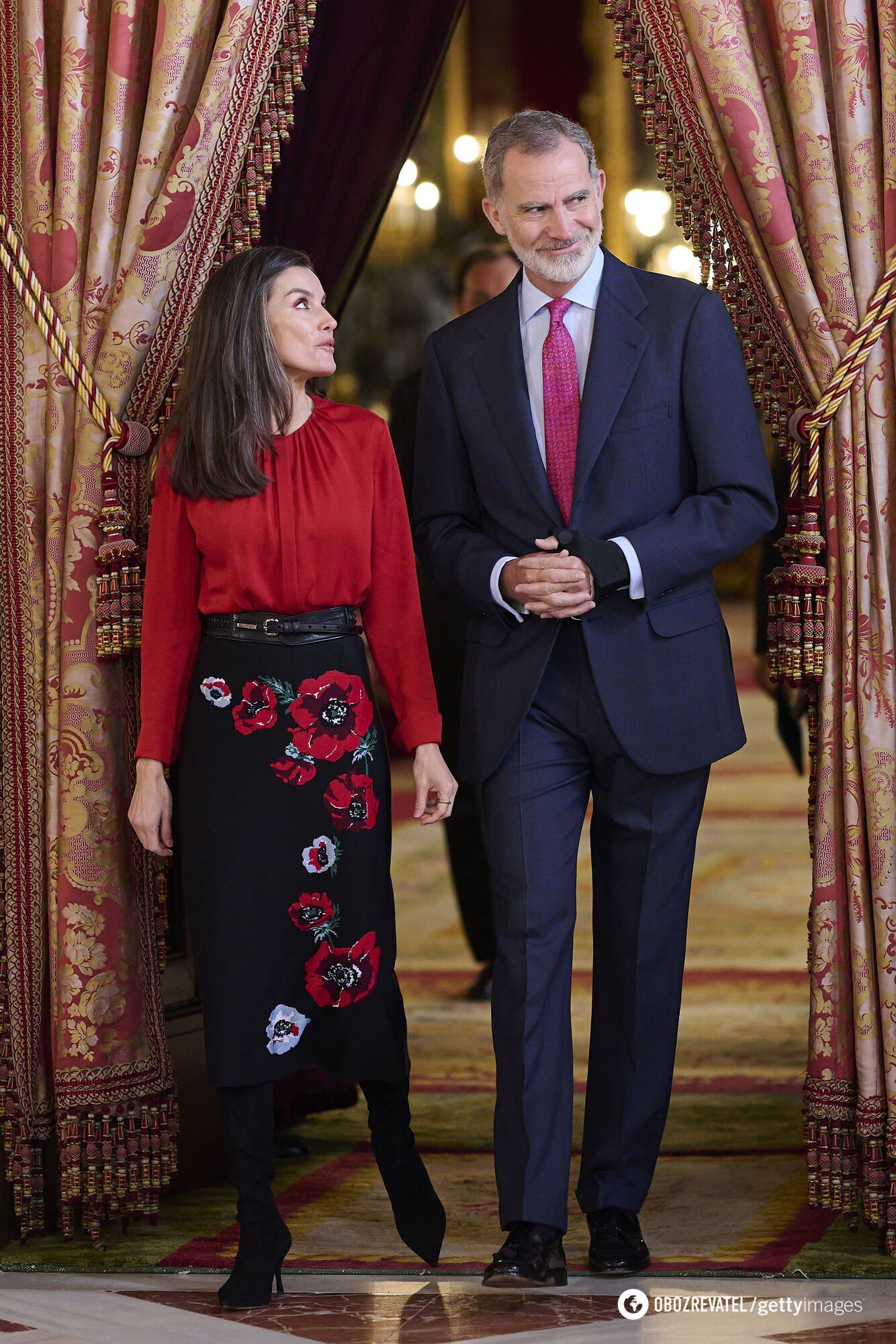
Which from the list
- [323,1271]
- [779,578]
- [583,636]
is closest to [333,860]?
[583,636]

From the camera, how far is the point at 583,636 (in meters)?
2.53

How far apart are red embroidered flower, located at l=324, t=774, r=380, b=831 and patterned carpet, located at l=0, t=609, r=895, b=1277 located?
2.52 feet

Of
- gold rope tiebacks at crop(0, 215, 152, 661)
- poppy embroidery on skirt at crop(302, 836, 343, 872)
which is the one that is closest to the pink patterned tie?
poppy embroidery on skirt at crop(302, 836, 343, 872)

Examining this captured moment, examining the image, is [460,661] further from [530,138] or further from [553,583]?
[530,138]

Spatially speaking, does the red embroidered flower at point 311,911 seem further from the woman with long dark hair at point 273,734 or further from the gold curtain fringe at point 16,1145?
the gold curtain fringe at point 16,1145

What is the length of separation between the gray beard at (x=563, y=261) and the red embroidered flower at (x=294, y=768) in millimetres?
863

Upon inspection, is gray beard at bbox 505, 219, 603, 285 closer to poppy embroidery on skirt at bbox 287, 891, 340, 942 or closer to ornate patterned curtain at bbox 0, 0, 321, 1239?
ornate patterned curtain at bbox 0, 0, 321, 1239

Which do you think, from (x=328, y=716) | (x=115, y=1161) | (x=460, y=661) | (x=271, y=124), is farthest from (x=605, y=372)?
(x=460, y=661)

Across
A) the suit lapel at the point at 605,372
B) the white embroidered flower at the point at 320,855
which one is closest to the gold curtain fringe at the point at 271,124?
the suit lapel at the point at 605,372

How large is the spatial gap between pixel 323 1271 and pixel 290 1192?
468 millimetres

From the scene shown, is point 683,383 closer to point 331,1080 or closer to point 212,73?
point 212,73

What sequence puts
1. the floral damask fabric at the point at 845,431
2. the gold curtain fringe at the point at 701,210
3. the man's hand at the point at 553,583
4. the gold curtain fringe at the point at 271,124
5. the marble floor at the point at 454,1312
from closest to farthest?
the marble floor at the point at 454,1312
the man's hand at the point at 553,583
the floral damask fabric at the point at 845,431
the gold curtain fringe at the point at 701,210
the gold curtain fringe at the point at 271,124

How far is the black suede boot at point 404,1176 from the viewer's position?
2.61 m

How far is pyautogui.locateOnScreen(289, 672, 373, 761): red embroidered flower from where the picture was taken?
8.30 feet
